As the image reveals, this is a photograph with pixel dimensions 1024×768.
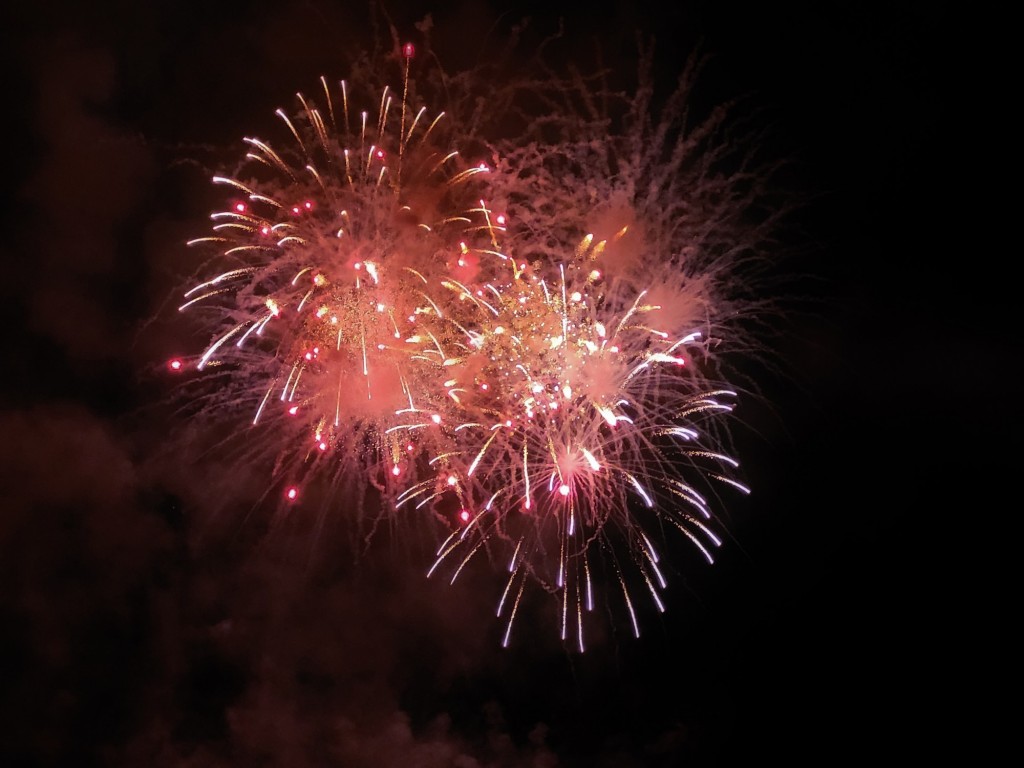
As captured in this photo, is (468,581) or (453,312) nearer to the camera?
(453,312)

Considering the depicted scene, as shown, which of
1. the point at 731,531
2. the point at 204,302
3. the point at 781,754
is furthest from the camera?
the point at 781,754

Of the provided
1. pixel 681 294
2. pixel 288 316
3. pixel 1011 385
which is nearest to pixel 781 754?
pixel 1011 385

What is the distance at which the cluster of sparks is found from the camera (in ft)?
22.3

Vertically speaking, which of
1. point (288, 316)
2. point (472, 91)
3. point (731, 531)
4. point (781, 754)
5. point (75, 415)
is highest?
point (472, 91)

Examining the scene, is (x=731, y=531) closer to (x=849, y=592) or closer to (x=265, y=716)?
(x=849, y=592)

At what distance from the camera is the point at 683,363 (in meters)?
7.18

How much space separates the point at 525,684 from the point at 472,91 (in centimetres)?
768

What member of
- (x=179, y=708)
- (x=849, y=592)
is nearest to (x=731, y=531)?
(x=849, y=592)

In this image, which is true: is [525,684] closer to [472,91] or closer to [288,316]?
[288,316]

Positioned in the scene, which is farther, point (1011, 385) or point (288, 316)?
point (1011, 385)

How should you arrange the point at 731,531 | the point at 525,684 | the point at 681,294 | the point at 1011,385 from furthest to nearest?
the point at 525,684 < the point at 731,531 < the point at 1011,385 < the point at 681,294

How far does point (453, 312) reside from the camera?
6.95 meters

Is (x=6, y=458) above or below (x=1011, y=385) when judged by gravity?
above

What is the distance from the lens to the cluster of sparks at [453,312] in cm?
680
